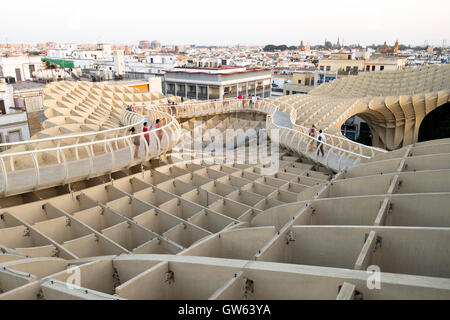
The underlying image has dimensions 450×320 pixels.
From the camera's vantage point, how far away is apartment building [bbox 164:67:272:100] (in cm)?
6262

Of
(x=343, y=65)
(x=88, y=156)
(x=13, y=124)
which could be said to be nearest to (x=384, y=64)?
(x=343, y=65)

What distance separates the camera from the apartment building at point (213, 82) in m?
62.6

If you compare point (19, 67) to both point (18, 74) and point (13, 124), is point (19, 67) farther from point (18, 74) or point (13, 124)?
point (13, 124)

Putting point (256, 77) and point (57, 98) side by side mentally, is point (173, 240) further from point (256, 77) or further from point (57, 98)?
point (256, 77)

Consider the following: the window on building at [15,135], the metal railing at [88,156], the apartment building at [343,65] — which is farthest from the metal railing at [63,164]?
the apartment building at [343,65]

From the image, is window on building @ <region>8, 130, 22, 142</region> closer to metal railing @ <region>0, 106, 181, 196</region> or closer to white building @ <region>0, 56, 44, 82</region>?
metal railing @ <region>0, 106, 181, 196</region>

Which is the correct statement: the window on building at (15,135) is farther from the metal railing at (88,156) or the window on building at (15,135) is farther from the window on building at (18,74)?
the window on building at (18,74)

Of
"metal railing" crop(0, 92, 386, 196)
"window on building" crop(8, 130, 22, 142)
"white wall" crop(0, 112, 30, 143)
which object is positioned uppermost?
"metal railing" crop(0, 92, 386, 196)

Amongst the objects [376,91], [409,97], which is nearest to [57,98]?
[409,97]

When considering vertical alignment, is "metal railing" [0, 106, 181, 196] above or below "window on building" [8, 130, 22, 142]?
above

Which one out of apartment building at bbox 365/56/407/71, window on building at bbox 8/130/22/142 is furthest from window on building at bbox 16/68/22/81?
apartment building at bbox 365/56/407/71

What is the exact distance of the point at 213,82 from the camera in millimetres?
62375

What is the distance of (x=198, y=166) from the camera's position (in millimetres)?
15055

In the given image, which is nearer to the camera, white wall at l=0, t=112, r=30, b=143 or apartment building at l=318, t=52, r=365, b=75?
white wall at l=0, t=112, r=30, b=143
